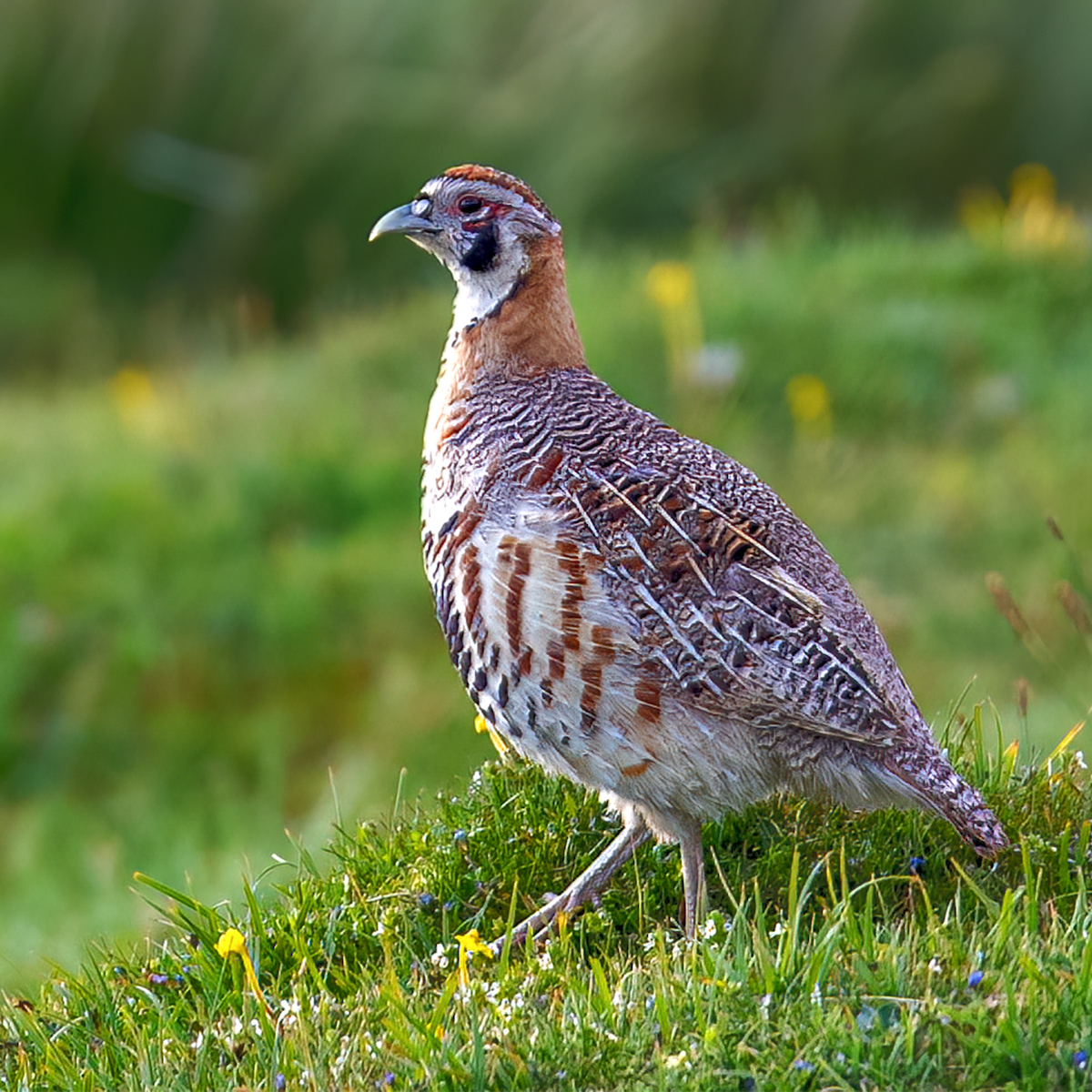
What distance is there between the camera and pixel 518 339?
15.5ft

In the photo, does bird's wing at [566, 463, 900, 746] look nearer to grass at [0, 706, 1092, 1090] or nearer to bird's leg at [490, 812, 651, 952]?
grass at [0, 706, 1092, 1090]

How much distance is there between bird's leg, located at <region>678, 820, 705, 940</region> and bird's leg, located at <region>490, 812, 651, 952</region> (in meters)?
0.17

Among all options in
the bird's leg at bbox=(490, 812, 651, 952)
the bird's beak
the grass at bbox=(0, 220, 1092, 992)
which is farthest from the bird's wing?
the grass at bbox=(0, 220, 1092, 992)

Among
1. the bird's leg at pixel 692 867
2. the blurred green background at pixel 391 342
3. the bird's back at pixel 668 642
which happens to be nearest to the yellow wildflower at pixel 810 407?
the blurred green background at pixel 391 342

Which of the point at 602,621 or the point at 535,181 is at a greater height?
the point at 535,181

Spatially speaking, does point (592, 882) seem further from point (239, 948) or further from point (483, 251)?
point (483, 251)

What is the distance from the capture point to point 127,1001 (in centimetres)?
404

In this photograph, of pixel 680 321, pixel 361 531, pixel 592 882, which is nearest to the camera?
pixel 592 882

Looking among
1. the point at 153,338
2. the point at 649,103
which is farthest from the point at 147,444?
the point at 649,103

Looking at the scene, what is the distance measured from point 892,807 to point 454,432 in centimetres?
147

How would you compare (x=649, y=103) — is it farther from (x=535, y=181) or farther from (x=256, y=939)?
(x=256, y=939)

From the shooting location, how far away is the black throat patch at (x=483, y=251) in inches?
187

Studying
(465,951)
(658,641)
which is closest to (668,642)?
(658,641)

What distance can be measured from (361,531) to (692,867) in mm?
4231
